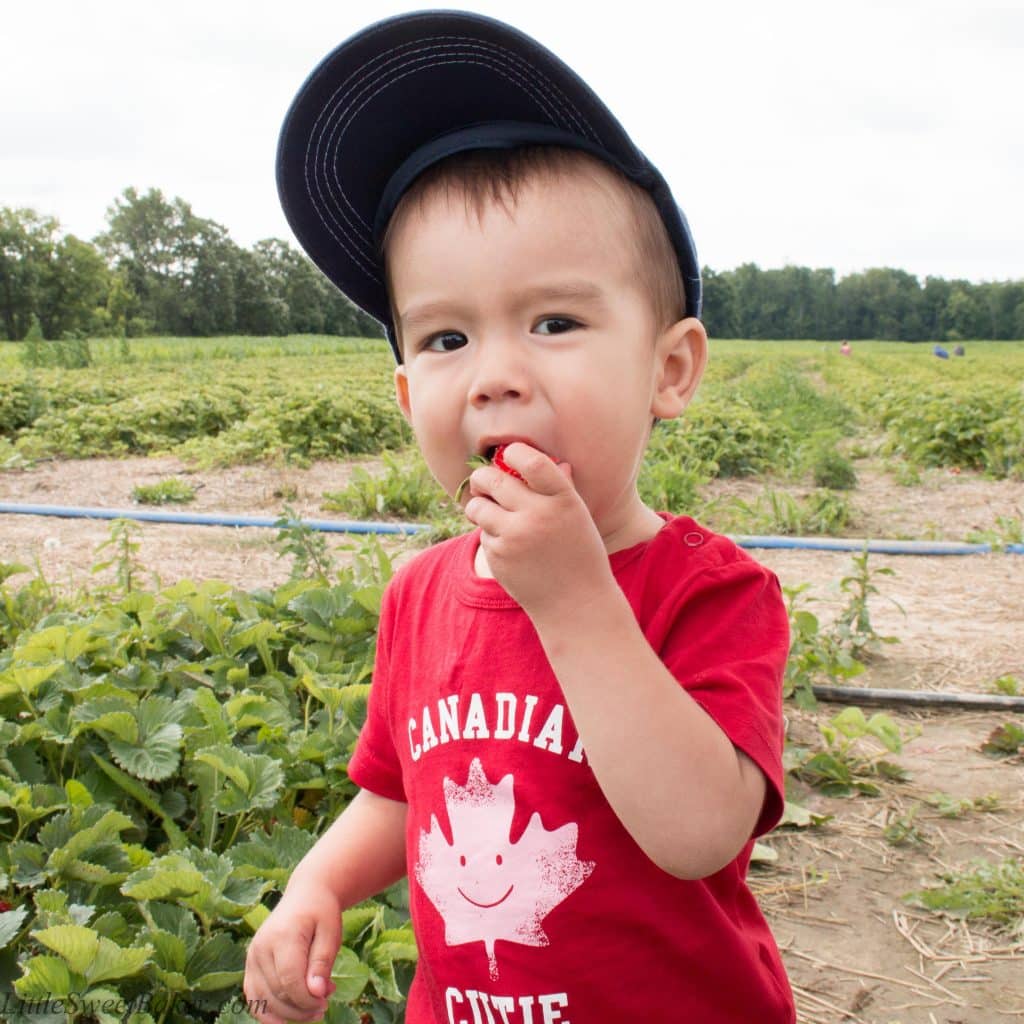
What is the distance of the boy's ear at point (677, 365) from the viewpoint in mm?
1210

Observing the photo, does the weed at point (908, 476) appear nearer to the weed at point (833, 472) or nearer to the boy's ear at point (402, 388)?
the weed at point (833, 472)

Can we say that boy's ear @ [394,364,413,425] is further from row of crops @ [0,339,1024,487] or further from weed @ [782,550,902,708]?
row of crops @ [0,339,1024,487]

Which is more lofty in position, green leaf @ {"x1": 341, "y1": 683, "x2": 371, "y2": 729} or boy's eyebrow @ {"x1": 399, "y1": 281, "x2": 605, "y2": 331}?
boy's eyebrow @ {"x1": 399, "y1": 281, "x2": 605, "y2": 331}

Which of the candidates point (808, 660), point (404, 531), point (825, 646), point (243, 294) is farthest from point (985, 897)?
point (243, 294)

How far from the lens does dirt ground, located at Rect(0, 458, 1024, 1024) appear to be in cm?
207

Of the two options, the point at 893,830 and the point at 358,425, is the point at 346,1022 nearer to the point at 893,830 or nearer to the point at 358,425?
the point at 893,830

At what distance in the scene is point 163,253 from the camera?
69.6 m

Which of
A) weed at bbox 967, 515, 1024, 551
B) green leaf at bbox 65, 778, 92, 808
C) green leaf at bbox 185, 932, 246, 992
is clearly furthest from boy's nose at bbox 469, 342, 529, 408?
weed at bbox 967, 515, 1024, 551

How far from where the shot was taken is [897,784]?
2871 mm

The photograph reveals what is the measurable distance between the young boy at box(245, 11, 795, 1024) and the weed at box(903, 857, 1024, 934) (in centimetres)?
128

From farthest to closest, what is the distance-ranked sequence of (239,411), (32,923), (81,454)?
(239,411) → (81,454) → (32,923)

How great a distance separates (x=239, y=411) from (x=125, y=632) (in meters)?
9.06

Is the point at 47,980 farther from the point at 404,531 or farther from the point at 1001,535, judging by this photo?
the point at 1001,535

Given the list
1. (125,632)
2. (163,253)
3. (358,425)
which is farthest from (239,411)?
(163,253)
